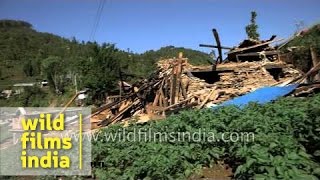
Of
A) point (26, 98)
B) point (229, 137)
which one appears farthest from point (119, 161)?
point (26, 98)

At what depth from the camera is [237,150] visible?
5.24 metres

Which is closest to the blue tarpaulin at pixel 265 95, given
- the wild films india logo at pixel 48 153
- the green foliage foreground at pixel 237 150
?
the green foliage foreground at pixel 237 150

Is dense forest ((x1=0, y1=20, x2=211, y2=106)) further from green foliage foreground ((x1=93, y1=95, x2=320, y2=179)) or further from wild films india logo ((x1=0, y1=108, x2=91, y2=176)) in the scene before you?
green foliage foreground ((x1=93, y1=95, x2=320, y2=179))

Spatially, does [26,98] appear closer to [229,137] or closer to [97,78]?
[97,78]

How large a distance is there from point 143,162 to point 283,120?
2208mm

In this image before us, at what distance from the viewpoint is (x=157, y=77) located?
1363 centimetres

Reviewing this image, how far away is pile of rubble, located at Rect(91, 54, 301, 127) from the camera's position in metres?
11.9

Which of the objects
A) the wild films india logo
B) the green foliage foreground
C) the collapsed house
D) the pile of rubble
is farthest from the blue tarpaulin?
the wild films india logo

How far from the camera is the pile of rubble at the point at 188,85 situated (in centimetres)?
1191

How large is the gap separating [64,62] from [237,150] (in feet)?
203

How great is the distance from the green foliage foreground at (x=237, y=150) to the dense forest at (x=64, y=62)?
1002 centimetres

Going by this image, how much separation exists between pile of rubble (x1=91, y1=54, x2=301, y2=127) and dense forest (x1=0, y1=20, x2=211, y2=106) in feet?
11.3

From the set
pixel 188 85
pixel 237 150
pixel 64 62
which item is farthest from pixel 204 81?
pixel 64 62

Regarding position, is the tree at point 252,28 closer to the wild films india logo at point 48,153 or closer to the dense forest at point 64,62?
the dense forest at point 64,62
